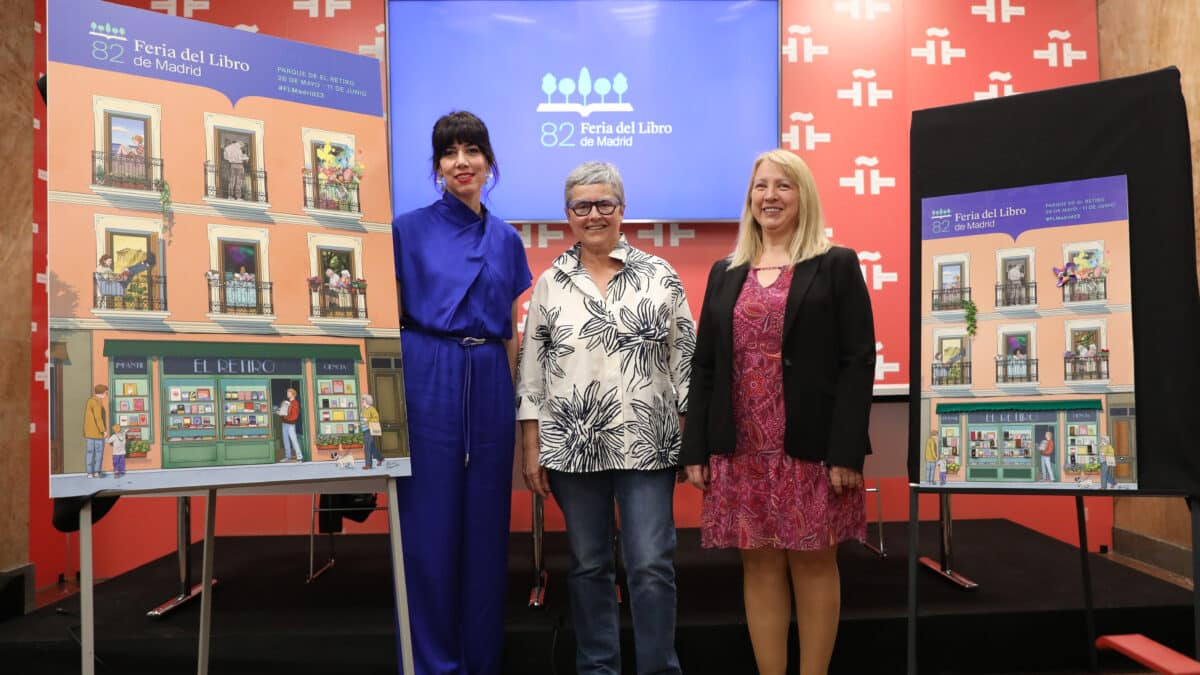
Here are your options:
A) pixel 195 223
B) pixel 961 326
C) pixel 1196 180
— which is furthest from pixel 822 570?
pixel 1196 180

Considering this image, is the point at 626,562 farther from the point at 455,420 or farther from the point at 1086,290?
the point at 1086,290

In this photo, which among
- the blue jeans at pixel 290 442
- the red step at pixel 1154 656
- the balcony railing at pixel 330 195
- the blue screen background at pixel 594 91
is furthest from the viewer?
the blue screen background at pixel 594 91

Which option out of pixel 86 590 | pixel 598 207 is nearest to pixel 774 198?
pixel 598 207

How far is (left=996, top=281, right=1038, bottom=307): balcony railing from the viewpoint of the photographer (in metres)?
1.94

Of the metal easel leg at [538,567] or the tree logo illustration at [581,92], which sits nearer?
the metal easel leg at [538,567]

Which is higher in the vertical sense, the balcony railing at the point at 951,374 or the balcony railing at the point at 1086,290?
the balcony railing at the point at 1086,290

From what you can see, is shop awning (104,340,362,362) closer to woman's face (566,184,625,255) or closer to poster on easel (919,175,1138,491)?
woman's face (566,184,625,255)

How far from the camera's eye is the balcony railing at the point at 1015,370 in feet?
6.32

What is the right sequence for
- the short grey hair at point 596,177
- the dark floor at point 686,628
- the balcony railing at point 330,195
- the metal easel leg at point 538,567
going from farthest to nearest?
1. the metal easel leg at point 538,567
2. the dark floor at point 686,628
3. the short grey hair at point 596,177
4. the balcony railing at point 330,195

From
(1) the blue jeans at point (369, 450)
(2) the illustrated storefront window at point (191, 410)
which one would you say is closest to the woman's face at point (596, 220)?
(1) the blue jeans at point (369, 450)

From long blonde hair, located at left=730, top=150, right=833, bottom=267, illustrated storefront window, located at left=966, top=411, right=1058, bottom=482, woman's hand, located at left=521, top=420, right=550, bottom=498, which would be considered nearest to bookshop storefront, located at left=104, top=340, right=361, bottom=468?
woman's hand, located at left=521, top=420, right=550, bottom=498

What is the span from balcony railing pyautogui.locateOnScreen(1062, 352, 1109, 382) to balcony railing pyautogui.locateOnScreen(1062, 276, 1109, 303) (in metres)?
0.14

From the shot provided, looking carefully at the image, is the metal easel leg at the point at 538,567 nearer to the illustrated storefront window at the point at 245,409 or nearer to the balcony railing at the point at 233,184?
the illustrated storefront window at the point at 245,409

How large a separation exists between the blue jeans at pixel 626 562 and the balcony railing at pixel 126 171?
1138mm
